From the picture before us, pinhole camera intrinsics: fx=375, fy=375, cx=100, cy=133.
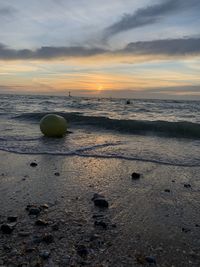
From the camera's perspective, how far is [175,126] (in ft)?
52.3

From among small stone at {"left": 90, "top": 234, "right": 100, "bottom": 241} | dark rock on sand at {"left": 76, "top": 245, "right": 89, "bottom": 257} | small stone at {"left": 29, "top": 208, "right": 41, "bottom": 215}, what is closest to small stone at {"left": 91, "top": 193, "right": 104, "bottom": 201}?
small stone at {"left": 29, "top": 208, "right": 41, "bottom": 215}

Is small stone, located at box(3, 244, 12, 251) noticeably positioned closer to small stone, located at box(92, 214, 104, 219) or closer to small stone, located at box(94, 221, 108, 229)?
small stone, located at box(94, 221, 108, 229)

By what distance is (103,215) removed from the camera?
16.7 feet

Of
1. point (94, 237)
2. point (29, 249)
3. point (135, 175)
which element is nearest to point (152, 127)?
point (135, 175)

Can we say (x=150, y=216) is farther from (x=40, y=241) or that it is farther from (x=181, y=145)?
(x=181, y=145)

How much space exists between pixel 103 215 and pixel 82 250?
1.18 m

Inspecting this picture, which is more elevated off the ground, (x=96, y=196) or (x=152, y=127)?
(x=96, y=196)

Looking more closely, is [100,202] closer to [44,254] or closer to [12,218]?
[12,218]

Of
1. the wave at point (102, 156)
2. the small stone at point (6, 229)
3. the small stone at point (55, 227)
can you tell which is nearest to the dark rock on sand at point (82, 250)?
the small stone at point (55, 227)

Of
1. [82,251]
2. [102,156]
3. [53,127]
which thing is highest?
[53,127]

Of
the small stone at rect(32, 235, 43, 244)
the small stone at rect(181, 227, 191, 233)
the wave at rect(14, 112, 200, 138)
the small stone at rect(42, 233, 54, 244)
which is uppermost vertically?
the small stone at rect(42, 233, 54, 244)

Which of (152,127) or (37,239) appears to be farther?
(152,127)

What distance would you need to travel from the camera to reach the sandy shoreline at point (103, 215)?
388 centimetres

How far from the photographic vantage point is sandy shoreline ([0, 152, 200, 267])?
3.88m
